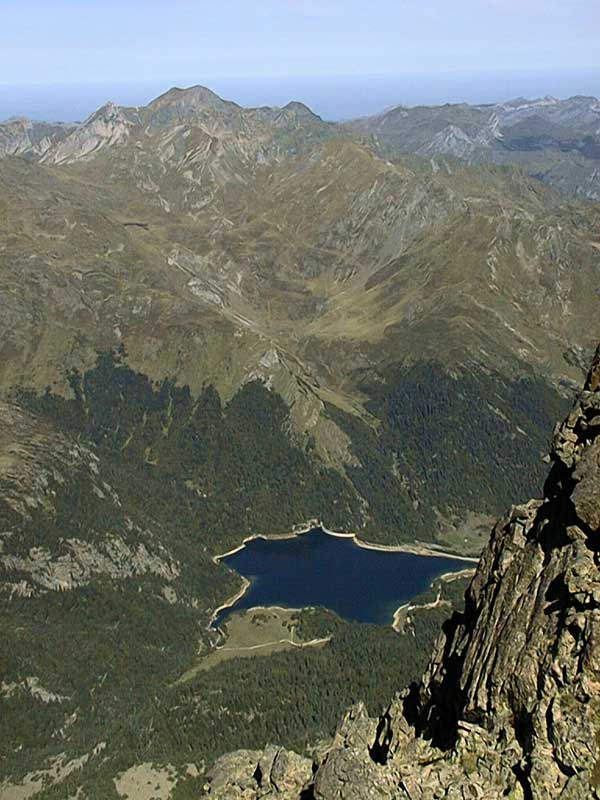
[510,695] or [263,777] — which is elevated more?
[510,695]

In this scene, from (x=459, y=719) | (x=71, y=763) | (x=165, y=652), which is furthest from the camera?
(x=165, y=652)

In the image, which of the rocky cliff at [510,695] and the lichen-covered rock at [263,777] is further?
the lichen-covered rock at [263,777]

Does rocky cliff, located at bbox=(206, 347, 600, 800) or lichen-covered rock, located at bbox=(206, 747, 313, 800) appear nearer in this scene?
rocky cliff, located at bbox=(206, 347, 600, 800)

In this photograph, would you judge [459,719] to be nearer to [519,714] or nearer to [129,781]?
[519,714]

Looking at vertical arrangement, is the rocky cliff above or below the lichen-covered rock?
above

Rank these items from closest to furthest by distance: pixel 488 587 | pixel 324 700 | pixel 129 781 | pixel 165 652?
pixel 488 587, pixel 129 781, pixel 324 700, pixel 165 652

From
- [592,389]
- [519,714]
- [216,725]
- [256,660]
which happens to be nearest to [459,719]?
[519,714]

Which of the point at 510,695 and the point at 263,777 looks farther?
the point at 263,777

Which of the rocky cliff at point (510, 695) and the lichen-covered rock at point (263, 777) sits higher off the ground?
the rocky cliff at point (510, 695)
